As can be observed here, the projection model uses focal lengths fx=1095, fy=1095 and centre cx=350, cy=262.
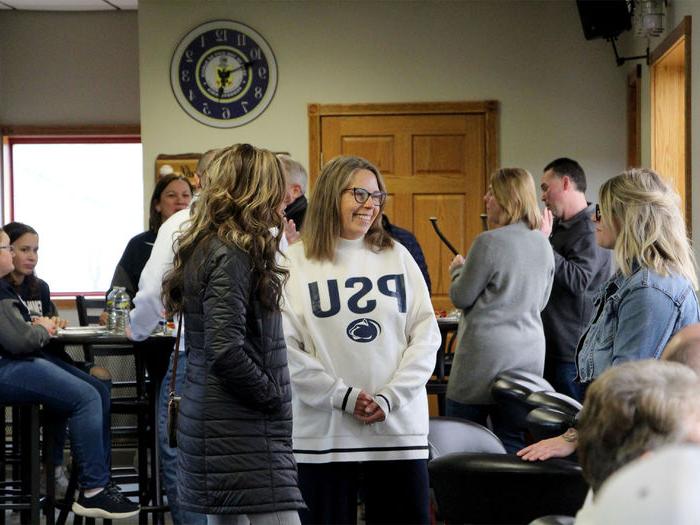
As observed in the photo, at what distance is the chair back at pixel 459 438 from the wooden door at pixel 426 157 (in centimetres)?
441

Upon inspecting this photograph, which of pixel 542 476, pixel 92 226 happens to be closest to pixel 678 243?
pixel 542 476

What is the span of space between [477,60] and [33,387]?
400cm

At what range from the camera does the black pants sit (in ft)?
9.21

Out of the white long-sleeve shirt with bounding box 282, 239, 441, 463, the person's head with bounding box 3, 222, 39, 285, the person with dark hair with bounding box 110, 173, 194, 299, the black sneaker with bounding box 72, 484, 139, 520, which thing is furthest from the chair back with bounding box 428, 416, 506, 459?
the person's head with bounding box 3, 222, 39, 285

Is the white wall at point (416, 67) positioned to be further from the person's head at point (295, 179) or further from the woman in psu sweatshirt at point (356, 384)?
the woman in psu sweatshirt at point (356, 384)

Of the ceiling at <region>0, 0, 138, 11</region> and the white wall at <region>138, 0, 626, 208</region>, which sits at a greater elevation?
the ceiling at <region>0, 0, 138, 11</region>

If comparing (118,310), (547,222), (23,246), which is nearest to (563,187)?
(547,222)

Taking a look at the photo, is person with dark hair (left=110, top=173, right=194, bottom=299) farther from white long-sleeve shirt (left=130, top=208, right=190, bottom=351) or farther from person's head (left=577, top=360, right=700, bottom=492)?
person's head (left=577, top=360, right=700, bottom=492)

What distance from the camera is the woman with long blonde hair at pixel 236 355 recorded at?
94.1 inches

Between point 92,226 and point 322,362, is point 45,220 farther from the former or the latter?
point 322,362

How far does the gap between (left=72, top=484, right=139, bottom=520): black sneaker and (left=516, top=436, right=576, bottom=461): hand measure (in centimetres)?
240

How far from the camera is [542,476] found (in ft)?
7.11

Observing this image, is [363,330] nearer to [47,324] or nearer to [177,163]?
[47,324]

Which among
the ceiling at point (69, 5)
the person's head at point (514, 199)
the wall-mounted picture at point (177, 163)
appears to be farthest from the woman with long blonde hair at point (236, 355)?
the ceiling at point (69, 5)
